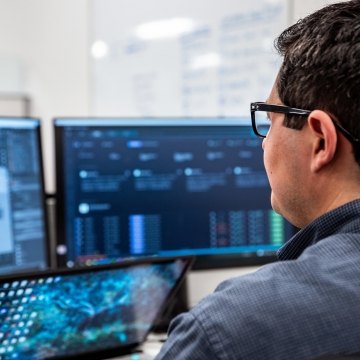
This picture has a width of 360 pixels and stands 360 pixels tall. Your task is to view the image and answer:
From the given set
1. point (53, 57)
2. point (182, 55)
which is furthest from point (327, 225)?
point (53, 57)

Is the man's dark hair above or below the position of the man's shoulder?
above

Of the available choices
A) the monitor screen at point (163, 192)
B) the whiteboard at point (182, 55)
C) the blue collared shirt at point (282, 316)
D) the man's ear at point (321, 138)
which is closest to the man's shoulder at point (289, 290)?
the blue collared shirt at point (282, 316)

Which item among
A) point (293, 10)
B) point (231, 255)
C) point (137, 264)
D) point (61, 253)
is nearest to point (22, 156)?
point (61, 253)

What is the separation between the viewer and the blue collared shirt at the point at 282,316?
606mm

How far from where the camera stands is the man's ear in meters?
0.74

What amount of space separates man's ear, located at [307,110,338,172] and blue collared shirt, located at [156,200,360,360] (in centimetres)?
14

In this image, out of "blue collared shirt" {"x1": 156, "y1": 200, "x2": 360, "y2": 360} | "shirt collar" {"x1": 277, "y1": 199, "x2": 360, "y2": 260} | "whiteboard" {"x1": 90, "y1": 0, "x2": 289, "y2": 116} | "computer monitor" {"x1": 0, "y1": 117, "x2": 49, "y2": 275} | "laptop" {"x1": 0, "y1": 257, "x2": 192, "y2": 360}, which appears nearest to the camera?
"blue collared shirt" {"x1": 156, "y1": 200, "x2": 360, "y2": 360}

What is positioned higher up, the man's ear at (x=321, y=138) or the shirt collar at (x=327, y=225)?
the man's ear at (x=321, y=138)

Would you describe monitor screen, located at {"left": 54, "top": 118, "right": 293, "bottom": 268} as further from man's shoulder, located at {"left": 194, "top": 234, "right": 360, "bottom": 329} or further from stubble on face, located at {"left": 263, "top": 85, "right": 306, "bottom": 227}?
man's shoulder, located at {"left": 194, "top": 234, "right": 360, "bottom": 329}

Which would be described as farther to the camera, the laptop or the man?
the laptop

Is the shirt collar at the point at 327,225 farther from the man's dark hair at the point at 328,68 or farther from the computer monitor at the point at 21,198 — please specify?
the computer monitor at the point at 21,198

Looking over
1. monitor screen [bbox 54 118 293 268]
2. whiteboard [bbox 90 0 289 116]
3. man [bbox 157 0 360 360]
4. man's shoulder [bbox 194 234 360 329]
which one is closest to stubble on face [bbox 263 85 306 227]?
man [bbox 157 0 360 360]

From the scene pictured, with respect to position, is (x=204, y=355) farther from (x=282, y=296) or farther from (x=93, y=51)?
(x=93, y=51)

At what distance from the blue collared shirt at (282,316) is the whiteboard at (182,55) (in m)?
1.74
